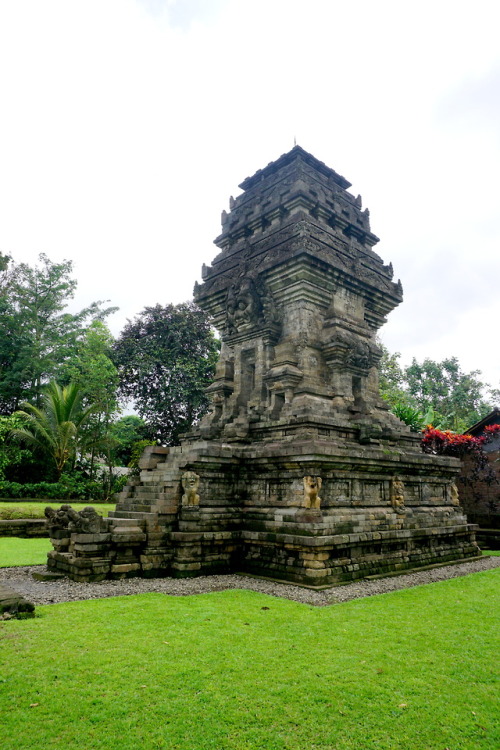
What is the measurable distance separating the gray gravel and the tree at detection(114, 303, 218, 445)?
1686cm

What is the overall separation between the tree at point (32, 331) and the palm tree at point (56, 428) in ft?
13.3

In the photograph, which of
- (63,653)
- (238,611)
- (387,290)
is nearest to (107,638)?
(63,653)

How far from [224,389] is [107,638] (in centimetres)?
771

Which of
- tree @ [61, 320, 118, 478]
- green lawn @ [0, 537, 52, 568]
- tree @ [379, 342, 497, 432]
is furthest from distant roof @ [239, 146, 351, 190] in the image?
tree @ [379, 342, 497, 432]

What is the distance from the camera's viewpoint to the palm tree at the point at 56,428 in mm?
21484

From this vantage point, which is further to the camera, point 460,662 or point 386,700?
point 460,662

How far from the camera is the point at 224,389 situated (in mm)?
12469

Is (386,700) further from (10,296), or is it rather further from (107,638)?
(10,296)

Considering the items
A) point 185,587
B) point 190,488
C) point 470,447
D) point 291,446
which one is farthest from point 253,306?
point 470,447

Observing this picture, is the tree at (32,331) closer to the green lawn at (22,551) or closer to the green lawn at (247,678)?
the green lawn at (22,551)

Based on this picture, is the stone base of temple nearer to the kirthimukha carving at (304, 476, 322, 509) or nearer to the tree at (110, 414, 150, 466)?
the kirthimukha carving at (304, 476, 322, 509)

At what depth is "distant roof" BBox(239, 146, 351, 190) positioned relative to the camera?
12891 millimetres

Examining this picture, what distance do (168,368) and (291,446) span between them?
1798cm

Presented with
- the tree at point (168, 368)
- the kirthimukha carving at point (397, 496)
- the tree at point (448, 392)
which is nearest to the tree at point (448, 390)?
the tree at point (448, 392)
